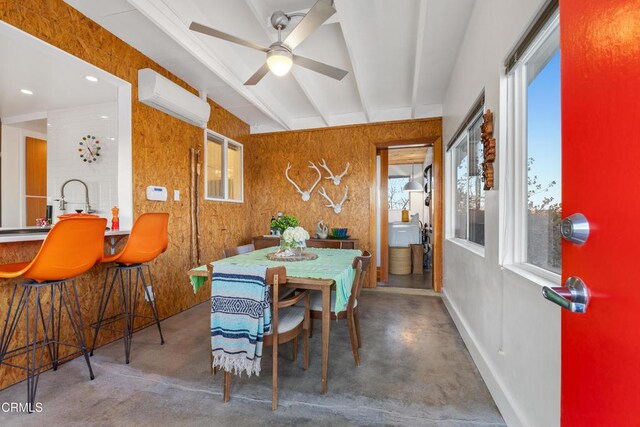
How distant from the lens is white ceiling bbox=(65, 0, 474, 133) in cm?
236

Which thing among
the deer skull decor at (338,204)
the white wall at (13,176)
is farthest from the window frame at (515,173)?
the white wall at (13,176)

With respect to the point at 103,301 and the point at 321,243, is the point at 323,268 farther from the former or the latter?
the point at 103,301

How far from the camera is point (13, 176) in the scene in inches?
187

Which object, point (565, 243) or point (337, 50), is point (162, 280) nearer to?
point (337, 50)

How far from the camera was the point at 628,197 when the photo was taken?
55 cm

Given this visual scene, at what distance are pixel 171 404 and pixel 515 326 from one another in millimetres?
2106

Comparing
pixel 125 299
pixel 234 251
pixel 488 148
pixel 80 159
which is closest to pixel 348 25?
pixel 488 148

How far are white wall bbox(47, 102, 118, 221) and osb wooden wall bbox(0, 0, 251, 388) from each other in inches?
30.7

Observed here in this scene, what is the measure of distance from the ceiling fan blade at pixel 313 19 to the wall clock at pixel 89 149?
121 inches

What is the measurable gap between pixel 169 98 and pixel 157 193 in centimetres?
101

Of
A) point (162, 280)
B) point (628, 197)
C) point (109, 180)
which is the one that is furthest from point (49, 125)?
point (628, 197)

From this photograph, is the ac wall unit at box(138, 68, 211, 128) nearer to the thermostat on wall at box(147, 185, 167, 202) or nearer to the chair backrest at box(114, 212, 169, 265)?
the thermostat on wall at box(147, 185, 167, 202)

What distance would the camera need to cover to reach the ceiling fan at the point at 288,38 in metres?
1.84

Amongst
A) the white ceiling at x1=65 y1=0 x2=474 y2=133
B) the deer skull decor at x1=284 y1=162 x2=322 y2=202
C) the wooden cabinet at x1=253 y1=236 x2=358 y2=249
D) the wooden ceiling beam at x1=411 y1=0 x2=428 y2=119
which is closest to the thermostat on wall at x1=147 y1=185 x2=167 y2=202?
the white ceiling at x1=65 y1=0 x2=474 y2=133
